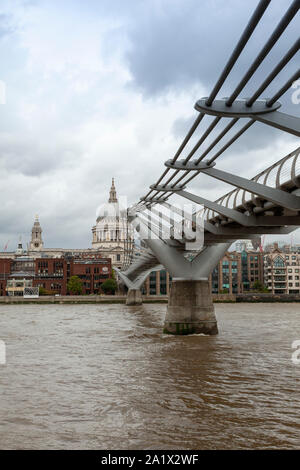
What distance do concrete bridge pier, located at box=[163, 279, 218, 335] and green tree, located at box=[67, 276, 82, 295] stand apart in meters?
69.0

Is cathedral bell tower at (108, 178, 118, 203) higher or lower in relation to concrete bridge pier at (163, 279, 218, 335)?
higher

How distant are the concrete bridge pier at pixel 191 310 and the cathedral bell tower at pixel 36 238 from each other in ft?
526

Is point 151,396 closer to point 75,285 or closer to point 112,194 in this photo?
point 75,285

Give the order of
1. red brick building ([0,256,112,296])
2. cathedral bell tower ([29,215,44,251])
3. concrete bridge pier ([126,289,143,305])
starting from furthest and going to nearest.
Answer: cathedral bell tower ([29,215,44,251]), red brick building ([0,256,112,296]), concrete bridge pier ([126,289,143,305])

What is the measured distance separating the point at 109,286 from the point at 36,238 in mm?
97878

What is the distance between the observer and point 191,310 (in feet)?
78.7

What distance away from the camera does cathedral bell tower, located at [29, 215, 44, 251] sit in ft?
596

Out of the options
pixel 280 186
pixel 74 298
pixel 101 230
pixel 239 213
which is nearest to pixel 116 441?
pixel 280 186

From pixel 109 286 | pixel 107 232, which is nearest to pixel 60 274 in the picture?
pixel 109 286

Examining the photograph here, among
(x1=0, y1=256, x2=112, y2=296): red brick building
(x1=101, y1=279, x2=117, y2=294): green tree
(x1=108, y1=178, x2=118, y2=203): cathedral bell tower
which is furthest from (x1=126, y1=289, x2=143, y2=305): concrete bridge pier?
(x1=108, y1=178, x2=118, y2=203): cathedral bell tower

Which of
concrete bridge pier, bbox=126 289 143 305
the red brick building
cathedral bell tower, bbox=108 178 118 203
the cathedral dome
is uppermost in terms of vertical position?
cathedral bell tower, bbox=108 178 118 203

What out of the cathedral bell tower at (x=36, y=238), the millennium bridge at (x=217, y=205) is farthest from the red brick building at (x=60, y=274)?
the cathedral bell tower at (x=36, y=238)

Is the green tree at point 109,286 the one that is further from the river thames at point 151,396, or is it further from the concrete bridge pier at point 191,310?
the river thames at point 151,396

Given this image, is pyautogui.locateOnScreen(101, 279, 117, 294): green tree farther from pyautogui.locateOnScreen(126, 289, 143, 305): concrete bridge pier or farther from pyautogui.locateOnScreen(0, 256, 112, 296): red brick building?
pyautogui.locateOnScreen(126, 289, 143, 305): concrete bridge pier
